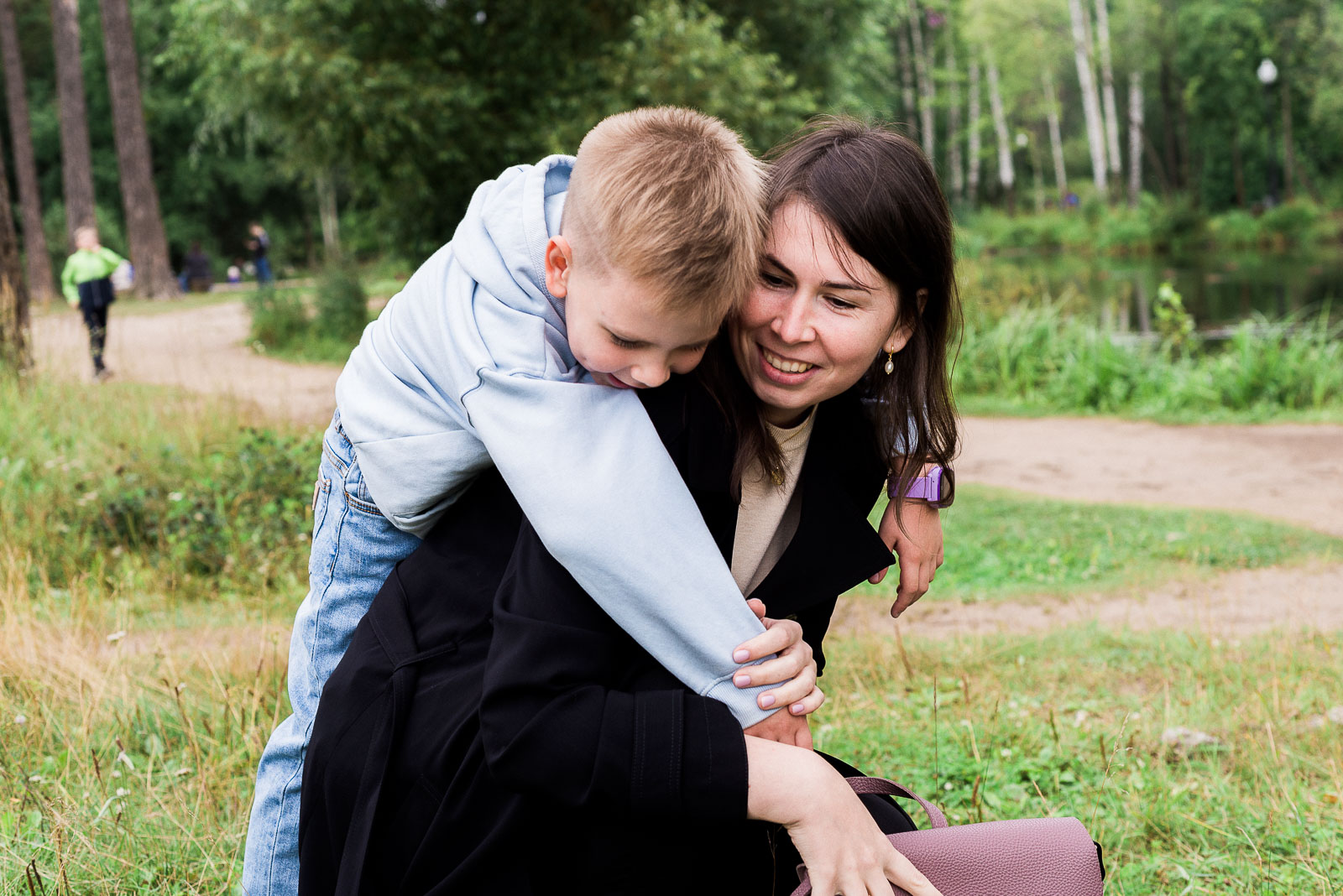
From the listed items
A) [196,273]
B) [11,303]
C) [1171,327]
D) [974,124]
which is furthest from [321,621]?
[974,124]

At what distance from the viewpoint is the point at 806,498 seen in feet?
5.43

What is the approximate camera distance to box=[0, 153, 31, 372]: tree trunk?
7195 millimetres

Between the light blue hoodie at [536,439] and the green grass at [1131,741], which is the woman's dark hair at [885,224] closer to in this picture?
the light blue hoodie at [536,439]

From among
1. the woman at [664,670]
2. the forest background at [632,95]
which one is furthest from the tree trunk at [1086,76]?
the woman at [664,670]

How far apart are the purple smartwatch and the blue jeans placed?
84 centimetres

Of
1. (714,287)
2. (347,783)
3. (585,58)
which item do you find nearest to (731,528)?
(714,287)

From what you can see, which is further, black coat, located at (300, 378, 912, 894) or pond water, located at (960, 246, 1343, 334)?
pond water, located at (960, 246, 1343, 334)

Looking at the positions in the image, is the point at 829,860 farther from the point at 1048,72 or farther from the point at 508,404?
the point at 1048,72

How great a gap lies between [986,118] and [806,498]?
1804 inches

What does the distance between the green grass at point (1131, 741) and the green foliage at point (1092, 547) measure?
1.11 meters

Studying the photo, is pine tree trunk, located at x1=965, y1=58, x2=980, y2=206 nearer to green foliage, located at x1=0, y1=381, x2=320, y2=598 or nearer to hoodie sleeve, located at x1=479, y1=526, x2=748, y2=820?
green foliage, located at x1=0, y1=381, x2=320, y2=598

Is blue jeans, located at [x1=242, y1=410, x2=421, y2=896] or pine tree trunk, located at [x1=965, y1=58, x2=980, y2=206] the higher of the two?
pine tree trunk, located at [x1=965, y1=58, x2=980, y2=206]

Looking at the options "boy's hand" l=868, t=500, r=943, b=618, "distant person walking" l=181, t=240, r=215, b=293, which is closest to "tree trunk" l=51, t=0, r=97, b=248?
"distant person walking" l=181, t=240, r=215, b=293

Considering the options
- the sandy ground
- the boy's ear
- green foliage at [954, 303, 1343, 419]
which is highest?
the boy's ear
